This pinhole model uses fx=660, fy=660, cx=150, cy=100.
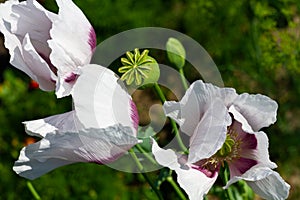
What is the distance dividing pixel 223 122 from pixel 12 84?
4.58 ft

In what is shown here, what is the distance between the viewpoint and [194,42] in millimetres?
2102

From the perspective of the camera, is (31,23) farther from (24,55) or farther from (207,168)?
(207,168)

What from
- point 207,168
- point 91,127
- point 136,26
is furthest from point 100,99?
point 136,26

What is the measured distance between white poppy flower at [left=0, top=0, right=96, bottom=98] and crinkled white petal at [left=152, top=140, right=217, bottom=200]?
0.44 ft

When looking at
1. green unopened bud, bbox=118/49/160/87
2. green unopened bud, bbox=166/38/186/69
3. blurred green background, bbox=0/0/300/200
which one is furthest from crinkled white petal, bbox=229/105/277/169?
blurred green background, bbox=0/0/300/200

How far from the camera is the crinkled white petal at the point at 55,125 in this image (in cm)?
72

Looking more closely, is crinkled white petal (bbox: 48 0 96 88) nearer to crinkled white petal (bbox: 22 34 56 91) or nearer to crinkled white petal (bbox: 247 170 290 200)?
crinkled white petal (bbox: 22 34 56 91)

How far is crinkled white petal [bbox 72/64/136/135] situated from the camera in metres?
0.71

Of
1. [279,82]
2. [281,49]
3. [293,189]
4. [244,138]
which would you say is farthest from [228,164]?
[279,82]

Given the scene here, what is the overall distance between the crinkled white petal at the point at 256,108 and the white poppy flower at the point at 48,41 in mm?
189

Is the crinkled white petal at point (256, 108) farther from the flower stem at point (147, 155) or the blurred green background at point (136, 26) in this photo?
the blurred green background at point (136, 26)

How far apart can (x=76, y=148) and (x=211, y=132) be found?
0.48 ft

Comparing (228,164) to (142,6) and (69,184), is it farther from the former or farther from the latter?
(142,6)

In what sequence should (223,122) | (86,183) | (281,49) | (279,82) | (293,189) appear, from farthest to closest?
(279,82) → (293,189) → (86,183) → (281,49) → (223,122)
